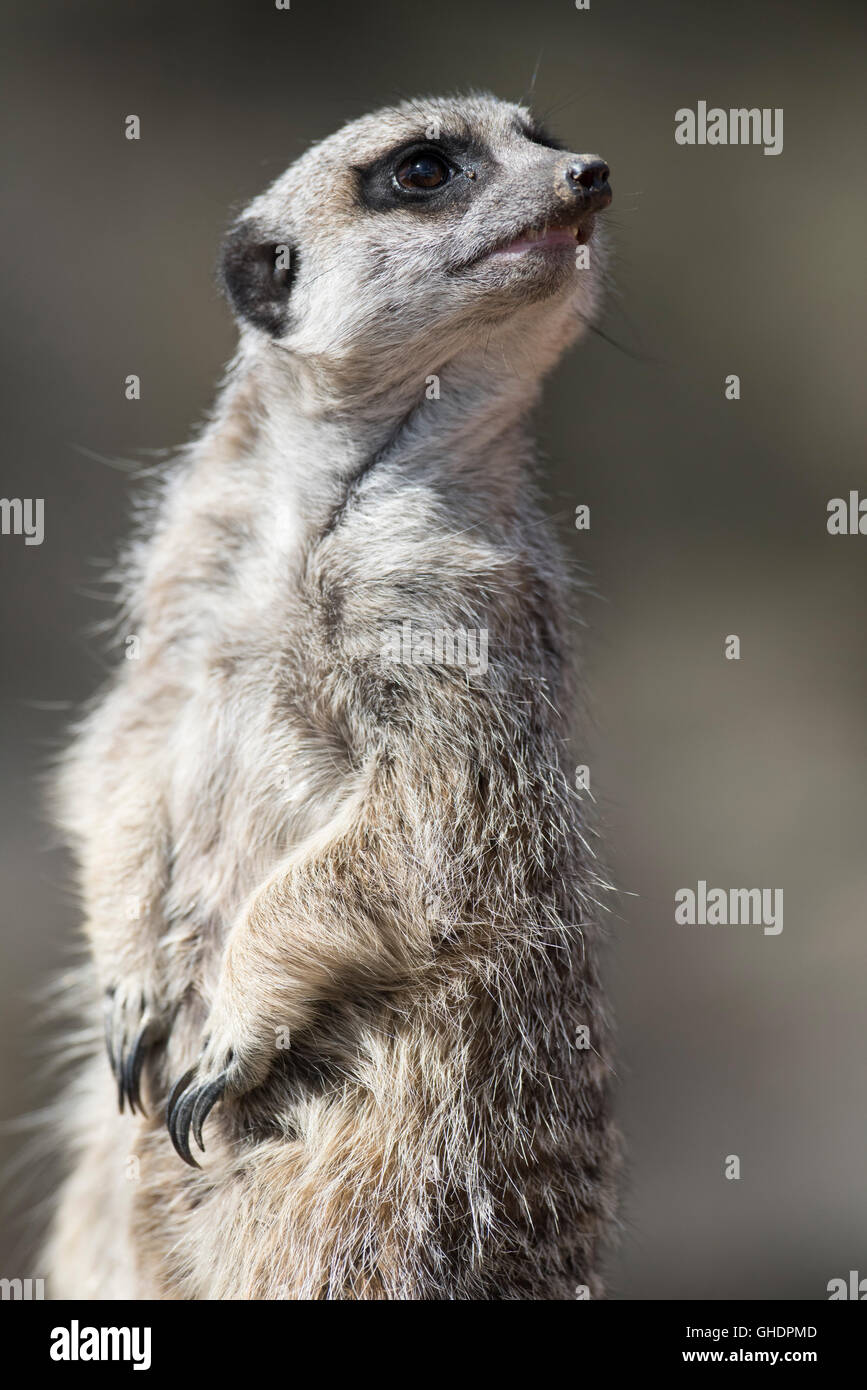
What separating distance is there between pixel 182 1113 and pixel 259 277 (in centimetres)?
130

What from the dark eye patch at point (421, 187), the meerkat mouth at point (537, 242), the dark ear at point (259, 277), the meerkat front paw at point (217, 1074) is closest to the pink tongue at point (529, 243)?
the meerkat mouth at point (537, 242)

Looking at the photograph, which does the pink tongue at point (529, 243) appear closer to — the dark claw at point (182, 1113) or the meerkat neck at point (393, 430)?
the meerkat neck at point (393, 430)

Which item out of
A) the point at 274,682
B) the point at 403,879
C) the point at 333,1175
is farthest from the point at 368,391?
the point at 333,1175

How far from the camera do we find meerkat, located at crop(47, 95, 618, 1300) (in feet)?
5.72

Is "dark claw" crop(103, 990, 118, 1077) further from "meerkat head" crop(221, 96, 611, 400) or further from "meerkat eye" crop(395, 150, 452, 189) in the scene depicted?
"meerkat eye" crop(395, 150, 452, 189)

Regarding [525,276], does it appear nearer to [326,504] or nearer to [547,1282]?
[326,504]

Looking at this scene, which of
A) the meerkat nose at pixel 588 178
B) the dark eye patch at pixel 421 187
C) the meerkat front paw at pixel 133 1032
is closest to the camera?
the meerkat nose at pixel 588 178

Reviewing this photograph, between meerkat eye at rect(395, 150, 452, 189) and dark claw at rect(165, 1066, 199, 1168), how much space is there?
1354 millimetres

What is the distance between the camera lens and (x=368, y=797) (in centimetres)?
175

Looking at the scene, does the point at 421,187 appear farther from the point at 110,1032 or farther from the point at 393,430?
the point at 110,1032

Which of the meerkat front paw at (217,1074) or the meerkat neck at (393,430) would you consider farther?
the meerkat neck at (393,430)

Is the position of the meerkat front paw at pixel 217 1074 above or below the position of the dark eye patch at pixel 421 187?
below

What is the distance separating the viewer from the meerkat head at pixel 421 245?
1.73m

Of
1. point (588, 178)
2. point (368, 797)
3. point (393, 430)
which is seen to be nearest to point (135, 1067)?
point (368, 797)
